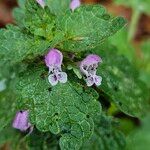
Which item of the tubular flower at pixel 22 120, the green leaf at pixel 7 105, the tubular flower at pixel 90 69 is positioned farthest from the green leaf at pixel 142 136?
the tubular flower at pixel 90 69

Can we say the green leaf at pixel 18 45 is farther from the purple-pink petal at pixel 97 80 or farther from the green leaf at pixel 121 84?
the green leaf at pixel 121 84

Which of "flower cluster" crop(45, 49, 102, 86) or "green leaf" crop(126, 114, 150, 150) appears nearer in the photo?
"flower cluster" crop(45, 49, 102, 86)

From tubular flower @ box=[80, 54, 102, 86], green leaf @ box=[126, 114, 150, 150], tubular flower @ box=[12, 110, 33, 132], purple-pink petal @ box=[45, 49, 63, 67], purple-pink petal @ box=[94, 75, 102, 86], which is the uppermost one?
purple-pink petal @ box=[45, 49, 63, 67]

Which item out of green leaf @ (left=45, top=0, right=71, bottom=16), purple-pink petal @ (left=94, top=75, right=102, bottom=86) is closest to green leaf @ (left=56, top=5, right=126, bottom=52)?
purple-pink petal @ (left=94, top=75, right=102, bottom=86)

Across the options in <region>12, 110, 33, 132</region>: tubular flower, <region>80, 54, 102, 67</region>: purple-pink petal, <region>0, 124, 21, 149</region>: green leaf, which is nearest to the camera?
<region>80, 54, 102, 67</region>: purple-pink petal

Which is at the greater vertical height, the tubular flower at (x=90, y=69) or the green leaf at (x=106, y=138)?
the tubular flower at (x=90, y=69)

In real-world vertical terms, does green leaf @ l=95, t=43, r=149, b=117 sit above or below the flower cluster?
below

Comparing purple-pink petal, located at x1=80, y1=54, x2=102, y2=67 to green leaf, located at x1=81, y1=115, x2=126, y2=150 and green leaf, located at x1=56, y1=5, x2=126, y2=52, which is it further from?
green leaf, located at x1=81, y1=115, x2=126, y2=150
